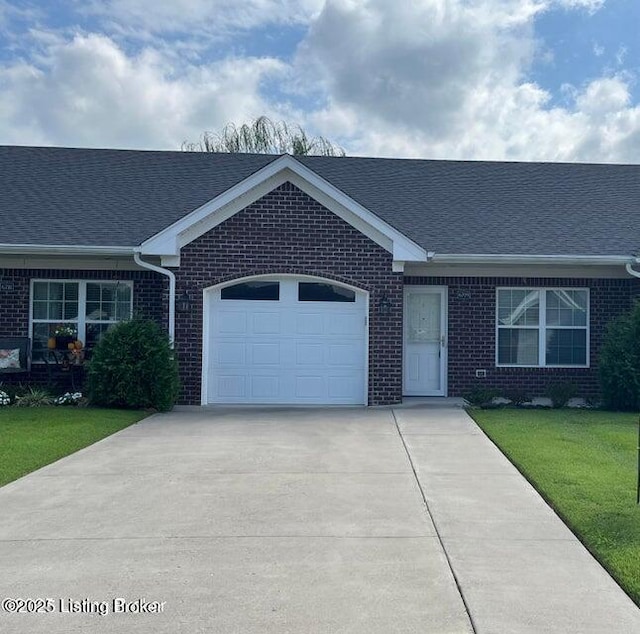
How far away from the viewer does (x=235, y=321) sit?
13086mm

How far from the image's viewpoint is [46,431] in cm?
1005

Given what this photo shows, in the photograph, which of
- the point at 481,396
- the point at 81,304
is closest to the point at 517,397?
the point at 481,396

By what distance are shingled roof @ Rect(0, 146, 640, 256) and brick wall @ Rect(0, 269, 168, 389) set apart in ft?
2.80

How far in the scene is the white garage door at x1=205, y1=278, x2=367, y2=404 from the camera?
13102mm

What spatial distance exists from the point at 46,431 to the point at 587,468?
23.8ft

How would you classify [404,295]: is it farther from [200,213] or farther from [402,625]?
[402,625]

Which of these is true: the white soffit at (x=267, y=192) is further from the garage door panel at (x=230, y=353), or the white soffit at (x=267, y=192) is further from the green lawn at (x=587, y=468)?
the green lawn at (x=587, y=468)

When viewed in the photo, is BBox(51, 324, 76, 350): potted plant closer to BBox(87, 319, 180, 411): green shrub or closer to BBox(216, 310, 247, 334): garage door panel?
BBox(87, 319, 180, 411): green shrub

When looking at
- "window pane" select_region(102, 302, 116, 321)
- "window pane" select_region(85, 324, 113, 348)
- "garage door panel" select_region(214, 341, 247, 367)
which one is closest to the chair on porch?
"window pane" select_region(85, 324, 113, 348)

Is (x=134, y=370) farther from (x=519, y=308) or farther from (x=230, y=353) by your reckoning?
(x=519, y=308)

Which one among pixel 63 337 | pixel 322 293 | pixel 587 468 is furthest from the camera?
pixel 63 337

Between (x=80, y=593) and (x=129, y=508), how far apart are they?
77.0 inches

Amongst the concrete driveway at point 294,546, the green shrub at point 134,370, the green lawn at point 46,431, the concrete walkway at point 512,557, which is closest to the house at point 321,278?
the green shrub at point 134,370

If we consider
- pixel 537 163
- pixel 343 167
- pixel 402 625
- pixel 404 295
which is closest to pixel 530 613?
pixel 402 625
